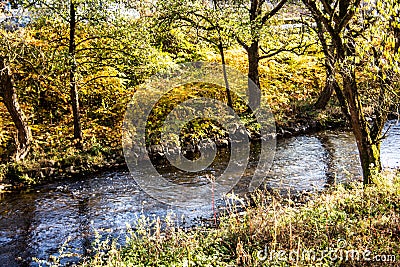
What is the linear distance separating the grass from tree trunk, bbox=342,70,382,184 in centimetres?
95

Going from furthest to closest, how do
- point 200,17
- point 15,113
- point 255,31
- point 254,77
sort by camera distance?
1. point 254,77
2. point 200,17
3. point 255,31
4. point 15,113

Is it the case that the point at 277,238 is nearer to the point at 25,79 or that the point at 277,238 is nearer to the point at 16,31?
the point at 16,31

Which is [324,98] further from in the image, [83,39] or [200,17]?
[83,39]

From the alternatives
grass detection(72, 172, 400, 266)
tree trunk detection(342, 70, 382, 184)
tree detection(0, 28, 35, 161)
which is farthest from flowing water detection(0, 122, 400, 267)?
tree detection(0, 28, 35, 161)

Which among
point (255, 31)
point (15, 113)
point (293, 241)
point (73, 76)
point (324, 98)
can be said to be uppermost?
point (255, 31)

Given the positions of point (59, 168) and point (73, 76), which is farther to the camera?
point (73, 76)

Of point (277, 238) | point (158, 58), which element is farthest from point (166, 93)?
point (277, 238)

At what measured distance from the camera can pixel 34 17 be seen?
392 inches

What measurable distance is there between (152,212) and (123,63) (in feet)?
17.4

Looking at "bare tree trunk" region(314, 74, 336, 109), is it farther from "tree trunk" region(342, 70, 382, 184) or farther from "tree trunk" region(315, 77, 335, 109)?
"tree trunk" region(342, 70, 382, 184)

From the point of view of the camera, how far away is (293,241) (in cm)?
431

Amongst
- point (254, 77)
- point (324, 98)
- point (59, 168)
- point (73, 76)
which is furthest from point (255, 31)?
point (59, 168)

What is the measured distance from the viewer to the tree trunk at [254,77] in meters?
13.4

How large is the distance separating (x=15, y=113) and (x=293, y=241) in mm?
7878
